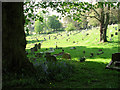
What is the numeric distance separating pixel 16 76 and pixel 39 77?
3.20 ft

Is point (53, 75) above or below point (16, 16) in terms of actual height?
below

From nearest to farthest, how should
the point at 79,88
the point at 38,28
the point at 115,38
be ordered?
1. the point at 79,88
2. the point at 115,38
3. the point at 38,28

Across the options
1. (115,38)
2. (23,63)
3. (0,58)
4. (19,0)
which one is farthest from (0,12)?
(115,38)

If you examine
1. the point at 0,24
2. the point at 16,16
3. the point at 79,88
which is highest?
the point at 16,16

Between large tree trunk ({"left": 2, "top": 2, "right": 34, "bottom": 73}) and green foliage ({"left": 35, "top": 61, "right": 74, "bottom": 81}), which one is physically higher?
large tree trunk ({"left": 2, "top": 2, "right": 34, "bottom": 73})

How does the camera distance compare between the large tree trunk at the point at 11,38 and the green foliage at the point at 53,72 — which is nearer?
the green foliage at the point at 53,72

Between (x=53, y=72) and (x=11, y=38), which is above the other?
(x=11, y=38)

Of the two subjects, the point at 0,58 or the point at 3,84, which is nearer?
the point at 3,84

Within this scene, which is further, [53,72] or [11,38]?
[53,72]

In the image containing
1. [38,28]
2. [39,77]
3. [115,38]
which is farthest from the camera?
[38,28]

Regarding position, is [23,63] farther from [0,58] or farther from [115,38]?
[115,38]

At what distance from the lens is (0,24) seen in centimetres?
582

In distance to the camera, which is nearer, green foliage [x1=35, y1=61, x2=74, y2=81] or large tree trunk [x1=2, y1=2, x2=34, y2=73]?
green foliage [x1=35, y1=61, x2=74, y2=81]

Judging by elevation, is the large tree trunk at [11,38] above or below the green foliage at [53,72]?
above
